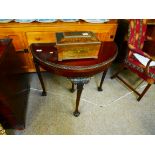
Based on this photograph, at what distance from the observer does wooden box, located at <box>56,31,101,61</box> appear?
44.4 inches

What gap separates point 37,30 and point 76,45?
720 millimetres

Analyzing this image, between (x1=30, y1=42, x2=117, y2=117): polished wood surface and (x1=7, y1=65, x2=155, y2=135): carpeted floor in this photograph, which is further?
(x1=7, y1=65, x2=155, y2=135): carpeted floor

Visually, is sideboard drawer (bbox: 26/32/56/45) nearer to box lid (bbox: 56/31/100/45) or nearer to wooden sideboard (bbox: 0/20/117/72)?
wooden sideboard (bbox: 0/20/117/72)

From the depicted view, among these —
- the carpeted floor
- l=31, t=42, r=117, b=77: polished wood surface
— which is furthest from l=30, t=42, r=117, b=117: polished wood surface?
the carpeted floor

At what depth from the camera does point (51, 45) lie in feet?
4.62

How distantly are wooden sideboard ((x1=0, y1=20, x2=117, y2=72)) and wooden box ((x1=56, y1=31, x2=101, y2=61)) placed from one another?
0.49 m

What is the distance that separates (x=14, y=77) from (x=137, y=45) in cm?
157

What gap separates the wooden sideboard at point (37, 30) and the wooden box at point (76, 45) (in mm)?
492

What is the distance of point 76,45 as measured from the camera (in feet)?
3.70

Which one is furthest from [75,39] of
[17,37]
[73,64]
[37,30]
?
[17,37]

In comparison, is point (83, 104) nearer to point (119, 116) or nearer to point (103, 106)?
point (103, 106)

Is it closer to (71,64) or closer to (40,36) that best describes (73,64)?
(71,64)

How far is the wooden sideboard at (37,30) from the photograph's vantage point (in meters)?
1.56
